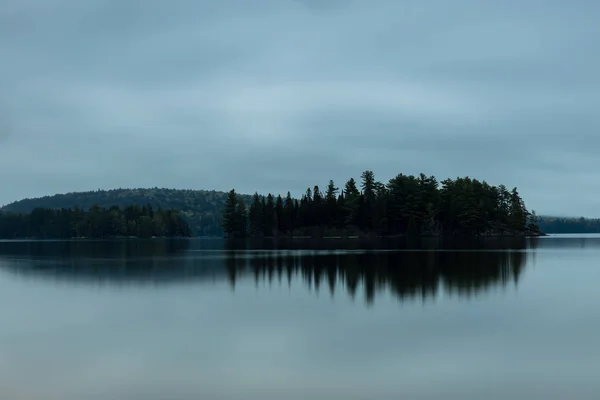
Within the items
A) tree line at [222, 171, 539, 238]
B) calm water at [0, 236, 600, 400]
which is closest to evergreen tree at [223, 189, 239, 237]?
tree line at [222, 171, 539, 238]

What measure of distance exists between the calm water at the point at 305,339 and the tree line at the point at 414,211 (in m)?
113

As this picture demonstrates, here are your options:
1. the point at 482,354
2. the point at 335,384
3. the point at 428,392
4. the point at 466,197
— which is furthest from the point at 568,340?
the point at 466,197

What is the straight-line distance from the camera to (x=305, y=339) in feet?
65.7

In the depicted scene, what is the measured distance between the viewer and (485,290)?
31797 mm

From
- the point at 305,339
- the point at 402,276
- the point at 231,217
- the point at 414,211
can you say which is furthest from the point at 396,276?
the point at 231,217

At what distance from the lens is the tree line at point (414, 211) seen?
150 m

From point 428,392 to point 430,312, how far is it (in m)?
10.8

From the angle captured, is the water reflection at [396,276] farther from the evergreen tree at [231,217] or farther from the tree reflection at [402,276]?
the evergreen tree at [231,217]

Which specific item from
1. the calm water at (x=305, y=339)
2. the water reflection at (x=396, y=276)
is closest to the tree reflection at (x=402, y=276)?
the water reflection at (x=396, y=276)

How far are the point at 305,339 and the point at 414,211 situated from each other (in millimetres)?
133632

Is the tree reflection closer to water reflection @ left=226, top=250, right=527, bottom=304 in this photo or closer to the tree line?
water reflection @ left=226, top=250, right=527, bottom=304

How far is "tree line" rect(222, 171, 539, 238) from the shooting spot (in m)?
150

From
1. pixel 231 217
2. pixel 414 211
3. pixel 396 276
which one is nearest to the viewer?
pixel 396 276

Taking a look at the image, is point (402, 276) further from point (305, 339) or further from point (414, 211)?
point (414, 211)
